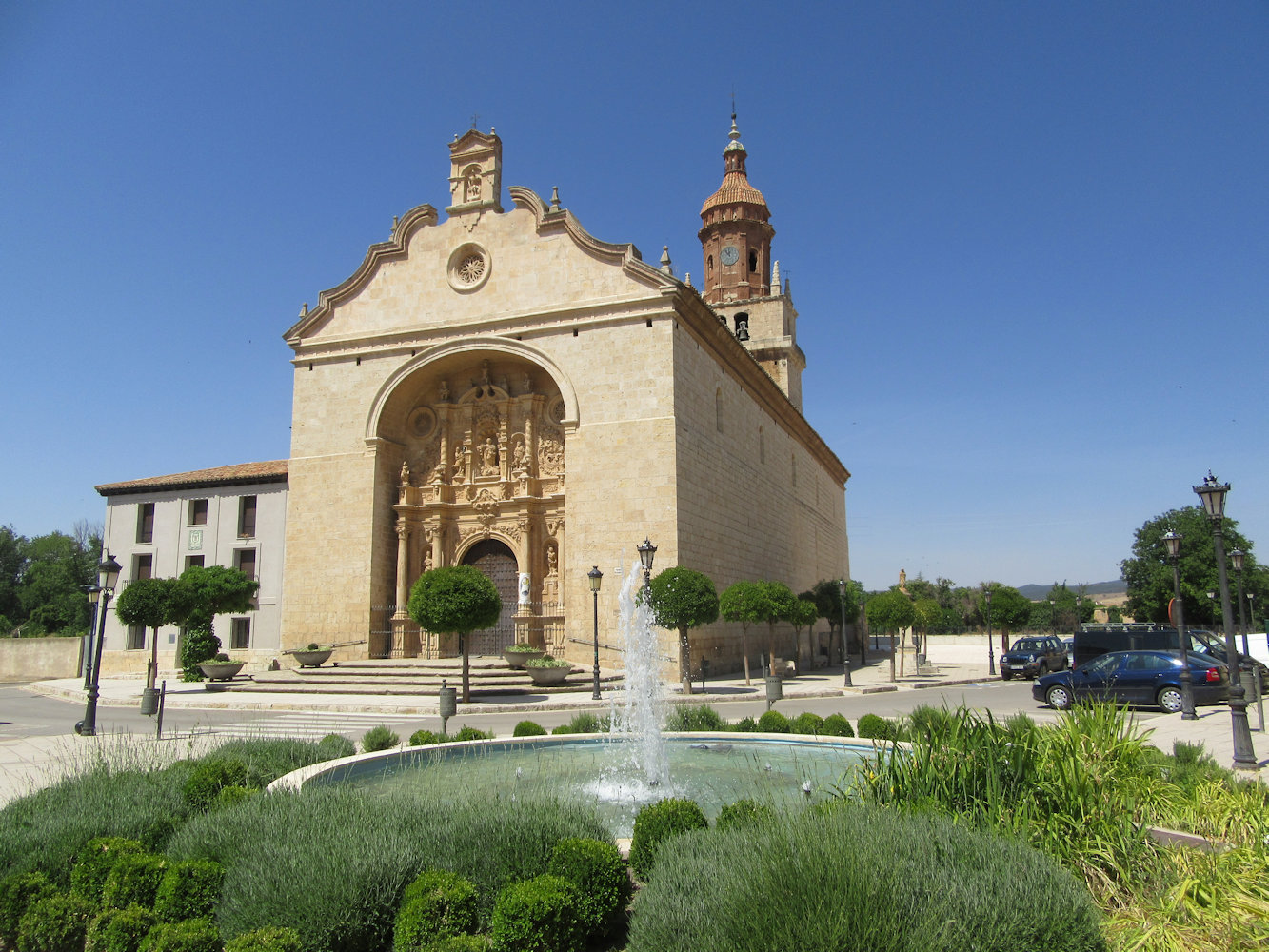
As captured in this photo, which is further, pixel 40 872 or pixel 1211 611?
pixel 1211 611

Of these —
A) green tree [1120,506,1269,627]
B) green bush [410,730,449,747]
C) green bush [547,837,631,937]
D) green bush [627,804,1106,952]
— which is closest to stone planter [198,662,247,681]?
green bush [410,730,449,747]

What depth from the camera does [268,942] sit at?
3988mm

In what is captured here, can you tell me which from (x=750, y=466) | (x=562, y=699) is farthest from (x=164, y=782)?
(x=750, y=466)

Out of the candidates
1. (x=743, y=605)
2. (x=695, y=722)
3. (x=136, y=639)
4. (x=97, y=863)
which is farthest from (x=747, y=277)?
(x=97, y=863)

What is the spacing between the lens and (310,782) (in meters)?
6.34

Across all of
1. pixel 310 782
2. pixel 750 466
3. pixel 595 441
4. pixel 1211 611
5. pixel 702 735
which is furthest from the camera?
pixel 1211 611

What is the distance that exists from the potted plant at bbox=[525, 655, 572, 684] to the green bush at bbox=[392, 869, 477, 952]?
16304mm

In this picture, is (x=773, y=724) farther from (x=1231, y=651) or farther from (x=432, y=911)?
(x=432, y=911)

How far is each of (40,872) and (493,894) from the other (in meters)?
2.85

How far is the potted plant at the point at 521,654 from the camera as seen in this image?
21.4 metres

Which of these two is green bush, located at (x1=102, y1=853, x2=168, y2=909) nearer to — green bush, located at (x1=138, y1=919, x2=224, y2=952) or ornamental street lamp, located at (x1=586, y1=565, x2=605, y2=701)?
green bush, located at (x1=138, y1=919, x2=224, y2=952)

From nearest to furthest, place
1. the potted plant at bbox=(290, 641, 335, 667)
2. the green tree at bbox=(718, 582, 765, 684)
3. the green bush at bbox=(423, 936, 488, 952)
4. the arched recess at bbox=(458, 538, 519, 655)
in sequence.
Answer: the green bush at bbox=(423, 936, 488, 952), the green tree at bbox=(718, 582, 765, 684), the potted plant at bbox=(290, 641, 335, 667), the arched recess at bbox=(458, 538, 519, 655)

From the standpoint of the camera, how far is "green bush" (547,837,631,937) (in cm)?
443

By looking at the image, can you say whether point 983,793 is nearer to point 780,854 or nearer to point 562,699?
point 780,854
